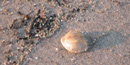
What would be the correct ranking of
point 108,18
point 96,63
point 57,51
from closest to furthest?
point 96,63, point 57,51, point 108,18

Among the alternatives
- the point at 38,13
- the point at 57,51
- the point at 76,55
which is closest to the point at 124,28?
the point at 76,55

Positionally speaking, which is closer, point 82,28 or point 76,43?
point 76,43

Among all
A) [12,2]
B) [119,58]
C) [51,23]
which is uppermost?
[12,2]

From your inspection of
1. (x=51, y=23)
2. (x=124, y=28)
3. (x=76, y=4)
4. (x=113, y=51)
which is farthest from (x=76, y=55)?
(x=76, y=4)

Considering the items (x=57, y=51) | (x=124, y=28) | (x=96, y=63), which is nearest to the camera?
(x=96, y=63)

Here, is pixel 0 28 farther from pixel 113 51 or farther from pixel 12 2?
pixel 113 51

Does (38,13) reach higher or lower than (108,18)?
higher

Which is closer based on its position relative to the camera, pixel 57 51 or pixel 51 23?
pixel 57 51

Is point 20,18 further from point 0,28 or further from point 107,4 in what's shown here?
point 107,4

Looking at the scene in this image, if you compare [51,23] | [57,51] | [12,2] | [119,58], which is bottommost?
[119,58]
